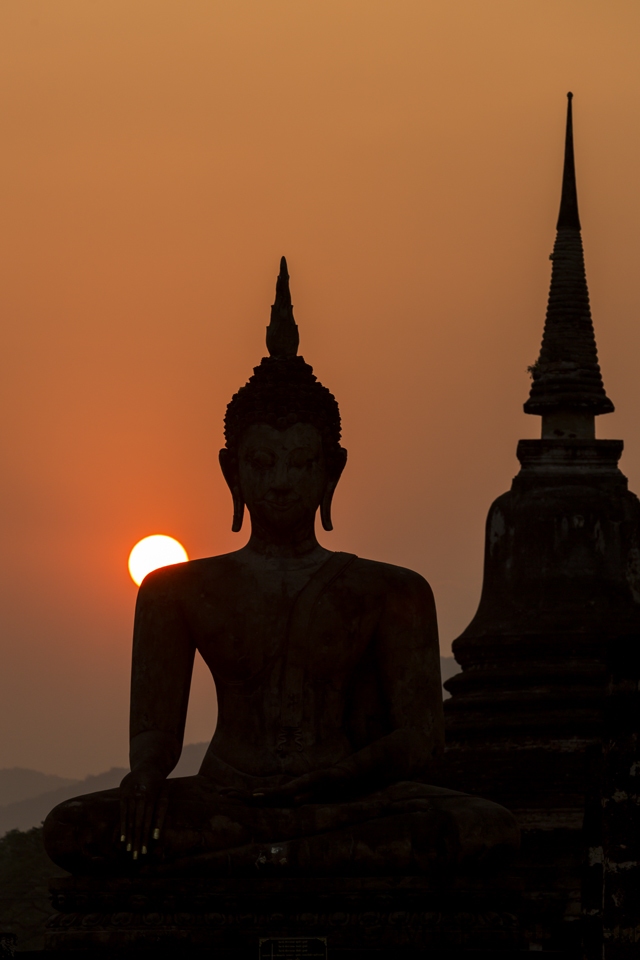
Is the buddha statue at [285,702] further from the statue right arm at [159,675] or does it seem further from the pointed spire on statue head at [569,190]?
the pointed spire on statue head at [569,190]

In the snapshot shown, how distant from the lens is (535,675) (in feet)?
101

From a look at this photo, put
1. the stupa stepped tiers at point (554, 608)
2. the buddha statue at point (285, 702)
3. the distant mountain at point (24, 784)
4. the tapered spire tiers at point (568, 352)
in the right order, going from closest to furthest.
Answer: the buddha statue at point (285, 702) < the stupa stepped tiers at point (554, 608) < the tapered spire tiers at point (568, 352) < the distant mountain at point (24, 784)

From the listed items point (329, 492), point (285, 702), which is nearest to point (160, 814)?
point (285, 702)

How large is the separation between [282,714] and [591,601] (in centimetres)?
1749

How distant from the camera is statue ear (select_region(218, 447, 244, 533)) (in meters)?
15.6

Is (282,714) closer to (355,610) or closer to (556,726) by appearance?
(355,610)

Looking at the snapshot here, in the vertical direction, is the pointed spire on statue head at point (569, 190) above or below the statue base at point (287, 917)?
above

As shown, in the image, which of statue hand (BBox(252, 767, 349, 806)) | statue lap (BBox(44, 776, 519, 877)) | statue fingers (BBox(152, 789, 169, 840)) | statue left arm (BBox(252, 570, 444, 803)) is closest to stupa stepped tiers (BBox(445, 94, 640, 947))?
statue left arm (BBox(252, 570, 444, 803))

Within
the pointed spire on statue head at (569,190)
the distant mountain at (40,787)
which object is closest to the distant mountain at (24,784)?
the distant mountain at (40,787)

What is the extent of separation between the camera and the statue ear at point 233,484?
15.6 m

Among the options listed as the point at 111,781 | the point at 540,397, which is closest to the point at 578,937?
the point at 540,397

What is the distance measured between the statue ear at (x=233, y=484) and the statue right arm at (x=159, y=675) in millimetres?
513

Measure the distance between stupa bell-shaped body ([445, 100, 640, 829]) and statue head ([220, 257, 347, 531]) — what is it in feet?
45.5

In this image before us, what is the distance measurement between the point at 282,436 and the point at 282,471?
214mm
